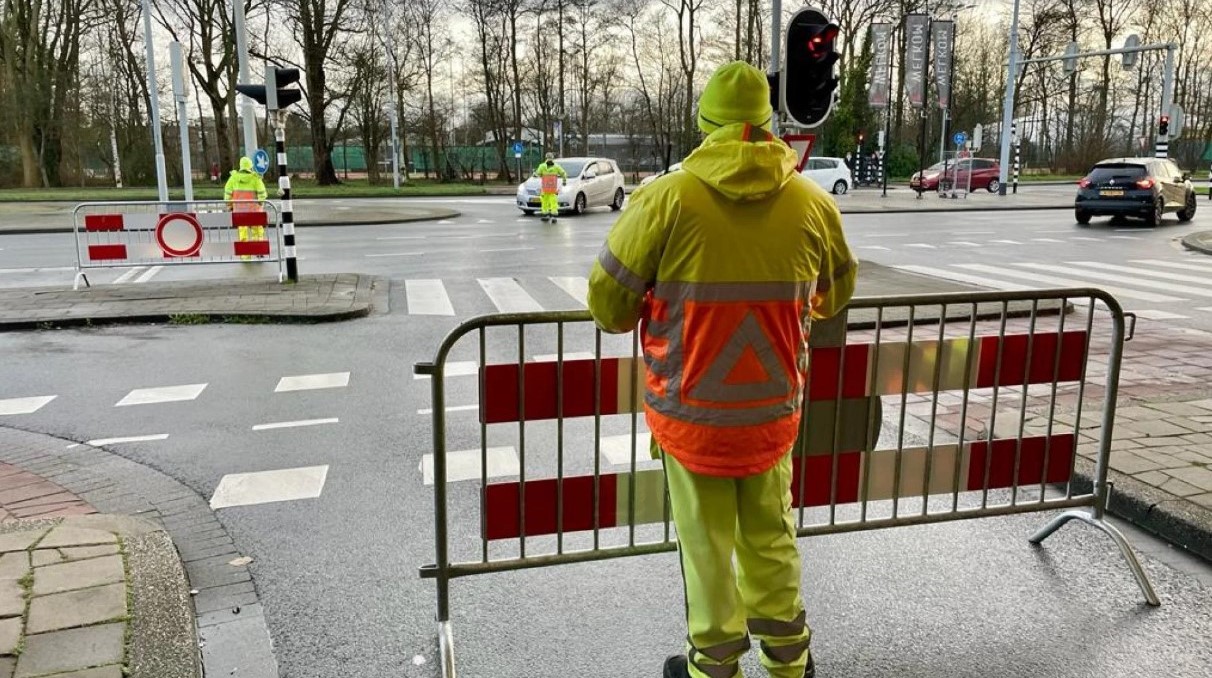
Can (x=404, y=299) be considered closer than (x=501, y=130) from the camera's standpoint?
Yes

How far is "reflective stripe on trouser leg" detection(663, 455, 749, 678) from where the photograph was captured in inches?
109

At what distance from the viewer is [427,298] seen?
11836mm

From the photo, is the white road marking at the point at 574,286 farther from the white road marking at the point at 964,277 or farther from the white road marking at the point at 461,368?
the white road marking at the point at 964,277

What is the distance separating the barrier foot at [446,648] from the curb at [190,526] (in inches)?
22.6

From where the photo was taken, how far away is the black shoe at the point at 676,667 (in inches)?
124

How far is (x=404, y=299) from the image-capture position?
11.8 m

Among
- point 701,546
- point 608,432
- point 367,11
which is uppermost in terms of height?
point 367,11

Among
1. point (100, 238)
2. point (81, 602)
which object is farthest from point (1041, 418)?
point (100, 238)

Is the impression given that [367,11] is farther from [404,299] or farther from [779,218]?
[779,218]

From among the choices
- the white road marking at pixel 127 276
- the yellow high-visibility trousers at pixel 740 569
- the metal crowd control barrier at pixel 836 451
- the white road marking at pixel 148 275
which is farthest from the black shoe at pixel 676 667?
the white road marking at pixel 127 276

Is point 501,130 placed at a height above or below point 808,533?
above

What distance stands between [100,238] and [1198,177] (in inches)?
2641

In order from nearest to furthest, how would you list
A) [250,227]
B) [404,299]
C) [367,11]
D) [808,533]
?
[808,533], [404,299], [250,227], [367,11]

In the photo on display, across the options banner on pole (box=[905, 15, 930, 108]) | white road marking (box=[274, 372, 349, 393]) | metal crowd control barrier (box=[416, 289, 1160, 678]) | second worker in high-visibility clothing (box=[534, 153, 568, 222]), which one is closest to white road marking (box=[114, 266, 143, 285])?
white road marking (box=[274, 372, 349, 393])
